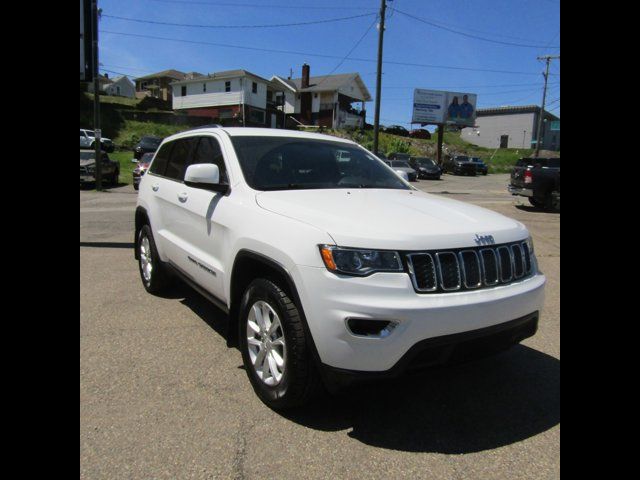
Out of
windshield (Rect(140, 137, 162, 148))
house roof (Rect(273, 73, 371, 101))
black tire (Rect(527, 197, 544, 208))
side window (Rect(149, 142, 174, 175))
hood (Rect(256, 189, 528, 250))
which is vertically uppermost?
house roof (Rect(273, 73, 371, 101))

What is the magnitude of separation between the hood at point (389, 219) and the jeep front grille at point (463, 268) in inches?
1.9

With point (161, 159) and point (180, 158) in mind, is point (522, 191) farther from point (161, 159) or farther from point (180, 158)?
point (180, 158)

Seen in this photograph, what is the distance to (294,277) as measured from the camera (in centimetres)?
262

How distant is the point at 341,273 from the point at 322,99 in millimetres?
57716

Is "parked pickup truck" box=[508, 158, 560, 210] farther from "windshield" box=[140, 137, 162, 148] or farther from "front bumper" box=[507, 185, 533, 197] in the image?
"windshield" box=[140, 137, 162, 148]

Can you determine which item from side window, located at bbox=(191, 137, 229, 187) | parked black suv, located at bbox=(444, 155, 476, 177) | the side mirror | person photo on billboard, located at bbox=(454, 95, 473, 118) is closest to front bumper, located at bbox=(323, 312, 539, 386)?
the side mirror

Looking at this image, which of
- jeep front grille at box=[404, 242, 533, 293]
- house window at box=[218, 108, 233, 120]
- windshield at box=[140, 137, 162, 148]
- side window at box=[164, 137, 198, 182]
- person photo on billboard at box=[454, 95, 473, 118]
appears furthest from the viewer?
house window at box=[218, 108, 233, 120]

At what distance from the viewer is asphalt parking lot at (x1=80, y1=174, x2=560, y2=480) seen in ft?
8.16

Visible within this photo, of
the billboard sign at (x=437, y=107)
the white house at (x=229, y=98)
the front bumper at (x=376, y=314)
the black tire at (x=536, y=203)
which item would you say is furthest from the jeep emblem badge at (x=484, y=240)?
the white house at (x=229, y=98)

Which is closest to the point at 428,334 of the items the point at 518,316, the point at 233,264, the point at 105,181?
the point at 518,316

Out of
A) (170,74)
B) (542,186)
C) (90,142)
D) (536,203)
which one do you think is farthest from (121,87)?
(542,186)
